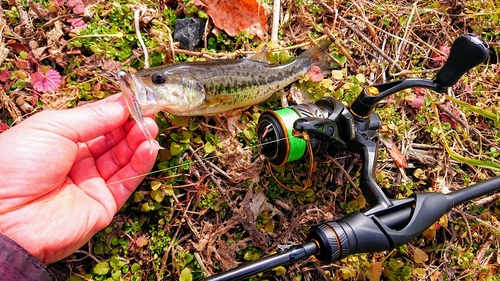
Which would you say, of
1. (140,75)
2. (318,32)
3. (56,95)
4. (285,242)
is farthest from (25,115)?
(318,32)

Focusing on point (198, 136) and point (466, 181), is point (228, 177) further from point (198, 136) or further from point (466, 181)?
point (466, 181)

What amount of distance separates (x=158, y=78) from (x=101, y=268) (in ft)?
5.00

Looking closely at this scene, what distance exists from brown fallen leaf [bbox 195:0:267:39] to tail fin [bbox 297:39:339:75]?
20.5 inches

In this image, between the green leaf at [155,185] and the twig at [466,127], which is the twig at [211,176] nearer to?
the green leaf at [155,185]

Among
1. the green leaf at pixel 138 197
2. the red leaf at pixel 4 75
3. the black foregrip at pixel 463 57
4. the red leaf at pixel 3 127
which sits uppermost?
the black foregrip at pixel 463 57

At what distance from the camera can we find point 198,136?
331 centimetres

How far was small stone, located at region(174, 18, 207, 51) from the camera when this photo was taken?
346 centimetres

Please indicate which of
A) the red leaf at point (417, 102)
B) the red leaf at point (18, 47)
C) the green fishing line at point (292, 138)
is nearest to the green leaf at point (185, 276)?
the green fishing line at point (292, 138)

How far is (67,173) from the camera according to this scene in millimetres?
2602

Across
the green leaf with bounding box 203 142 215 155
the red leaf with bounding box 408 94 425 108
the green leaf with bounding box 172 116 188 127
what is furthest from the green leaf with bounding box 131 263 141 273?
the red leaf with bounding box 408 94 425 108

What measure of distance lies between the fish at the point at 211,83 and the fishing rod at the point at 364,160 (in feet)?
1.21

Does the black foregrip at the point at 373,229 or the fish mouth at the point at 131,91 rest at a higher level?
the fish mouth at the point at 131,91

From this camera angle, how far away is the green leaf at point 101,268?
293 centimetres

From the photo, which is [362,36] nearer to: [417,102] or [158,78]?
[417,102]
